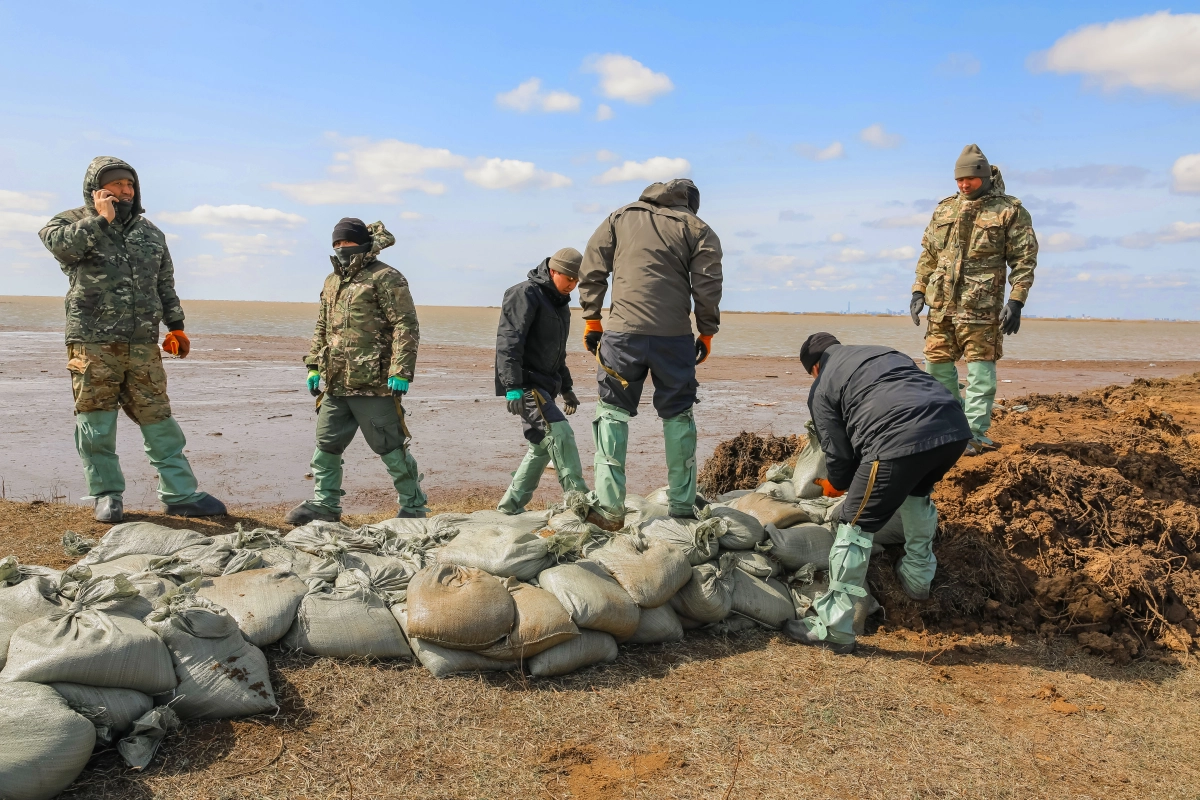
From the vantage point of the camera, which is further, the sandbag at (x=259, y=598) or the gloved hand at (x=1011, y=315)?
the gloved hand at (x=1011, y=315)

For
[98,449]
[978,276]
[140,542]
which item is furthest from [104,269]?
[978,276]

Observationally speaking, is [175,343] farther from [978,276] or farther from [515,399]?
[978,276]

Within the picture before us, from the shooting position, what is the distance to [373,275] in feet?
18.7

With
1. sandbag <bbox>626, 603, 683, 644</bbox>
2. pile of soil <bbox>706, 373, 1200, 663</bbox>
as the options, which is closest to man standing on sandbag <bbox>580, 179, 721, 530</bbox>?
sandbag <bbox>626, 603, 683, 644</bbox>

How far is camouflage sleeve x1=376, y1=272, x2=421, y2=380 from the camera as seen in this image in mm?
5617

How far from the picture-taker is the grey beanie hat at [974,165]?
6.11m

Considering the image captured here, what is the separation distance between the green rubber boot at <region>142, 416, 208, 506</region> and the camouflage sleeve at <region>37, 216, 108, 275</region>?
1208 mm

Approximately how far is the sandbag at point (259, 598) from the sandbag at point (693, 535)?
5.90ft

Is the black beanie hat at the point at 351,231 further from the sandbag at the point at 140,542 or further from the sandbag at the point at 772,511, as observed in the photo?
the sandbag at the point at 772,511

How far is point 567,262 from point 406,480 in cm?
192

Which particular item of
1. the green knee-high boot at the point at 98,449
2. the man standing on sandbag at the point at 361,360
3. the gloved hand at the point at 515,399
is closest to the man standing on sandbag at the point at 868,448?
the gloved hand at the point at 515,399

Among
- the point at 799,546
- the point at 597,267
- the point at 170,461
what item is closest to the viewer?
the point at 597,267

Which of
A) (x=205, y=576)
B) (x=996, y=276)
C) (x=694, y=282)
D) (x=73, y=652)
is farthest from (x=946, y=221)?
(x=73, y=652)

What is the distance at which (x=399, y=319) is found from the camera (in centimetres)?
567
